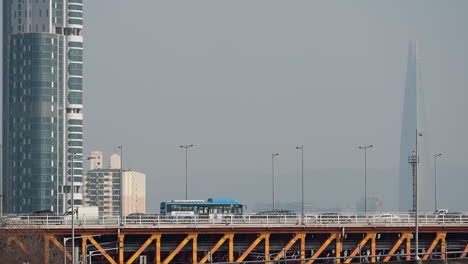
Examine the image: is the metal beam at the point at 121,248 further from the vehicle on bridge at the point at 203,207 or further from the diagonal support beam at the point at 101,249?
the vehicle on bridge at the point at 203,207

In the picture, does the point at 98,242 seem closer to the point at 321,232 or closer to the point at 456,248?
the point at 321,232

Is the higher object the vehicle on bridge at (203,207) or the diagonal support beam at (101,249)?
the vehicle on bridge at (203,207)

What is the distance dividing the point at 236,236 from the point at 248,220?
395cm

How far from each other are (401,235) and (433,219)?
436 cm

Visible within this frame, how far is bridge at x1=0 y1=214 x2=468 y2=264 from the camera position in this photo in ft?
452

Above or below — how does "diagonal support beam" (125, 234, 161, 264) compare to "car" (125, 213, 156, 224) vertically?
below

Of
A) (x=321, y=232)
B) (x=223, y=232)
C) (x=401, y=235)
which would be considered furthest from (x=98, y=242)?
(x=401, y=235)

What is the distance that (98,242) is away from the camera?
5625 inches

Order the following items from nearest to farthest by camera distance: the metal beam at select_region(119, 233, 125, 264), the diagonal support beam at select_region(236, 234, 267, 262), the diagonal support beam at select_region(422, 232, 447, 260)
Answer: the metal beam at select_region(119, 233, 125, 264)
the diagonal support beam at select_region(236, 234, 267, 262)
the diagonal support beam at select_region(422, 232, 447, 260)

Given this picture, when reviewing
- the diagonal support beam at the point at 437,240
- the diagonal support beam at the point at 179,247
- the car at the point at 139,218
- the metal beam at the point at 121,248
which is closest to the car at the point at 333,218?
the diagonal support beam at the point at 437,240

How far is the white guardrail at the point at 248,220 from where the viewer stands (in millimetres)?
139500

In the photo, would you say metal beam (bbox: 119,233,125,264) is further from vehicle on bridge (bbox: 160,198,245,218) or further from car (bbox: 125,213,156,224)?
vehicle on bridge (bbox: 160,198,245,218)

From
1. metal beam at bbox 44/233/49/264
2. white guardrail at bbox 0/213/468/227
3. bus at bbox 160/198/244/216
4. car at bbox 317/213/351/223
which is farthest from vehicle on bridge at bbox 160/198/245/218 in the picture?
metal beam at bbox 44/233/49/264

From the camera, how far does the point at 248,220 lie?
469ft
